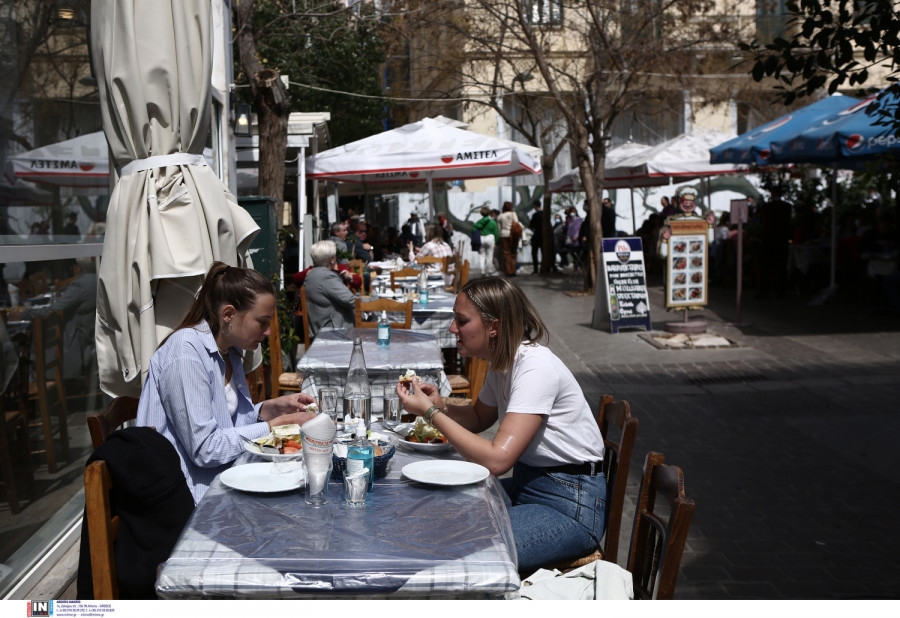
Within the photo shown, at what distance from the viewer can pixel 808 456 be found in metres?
6.75

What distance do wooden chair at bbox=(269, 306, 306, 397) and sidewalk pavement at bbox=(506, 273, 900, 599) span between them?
8.76ft

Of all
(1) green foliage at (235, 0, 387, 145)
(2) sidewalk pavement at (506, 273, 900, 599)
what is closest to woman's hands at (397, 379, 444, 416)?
(2) sidewalk pavement at (506, 273, 900, 599)

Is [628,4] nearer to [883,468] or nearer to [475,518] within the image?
[883,468]

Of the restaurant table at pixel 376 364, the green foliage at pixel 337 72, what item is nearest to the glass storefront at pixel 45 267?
the restaurant table at pixel 376 364

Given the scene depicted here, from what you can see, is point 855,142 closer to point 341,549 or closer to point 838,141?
point 838,141

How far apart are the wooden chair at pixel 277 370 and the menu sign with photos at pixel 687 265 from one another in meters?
6.66

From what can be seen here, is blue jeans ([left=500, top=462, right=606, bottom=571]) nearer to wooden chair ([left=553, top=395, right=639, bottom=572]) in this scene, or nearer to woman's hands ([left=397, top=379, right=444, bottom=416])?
wooden chair ([left=553, top=395, right=639, bottom=572])

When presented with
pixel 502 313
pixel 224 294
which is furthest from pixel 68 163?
pixel 502 313

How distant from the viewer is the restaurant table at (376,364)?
560 cm

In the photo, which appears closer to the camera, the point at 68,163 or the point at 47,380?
the point at 47,380

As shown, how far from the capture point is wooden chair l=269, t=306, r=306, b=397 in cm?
670

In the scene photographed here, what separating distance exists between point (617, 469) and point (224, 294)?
1690 millimetres

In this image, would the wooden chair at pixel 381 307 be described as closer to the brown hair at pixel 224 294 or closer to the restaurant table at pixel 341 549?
the brown hair at pixel 224 294

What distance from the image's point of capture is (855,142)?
40.5 feet
